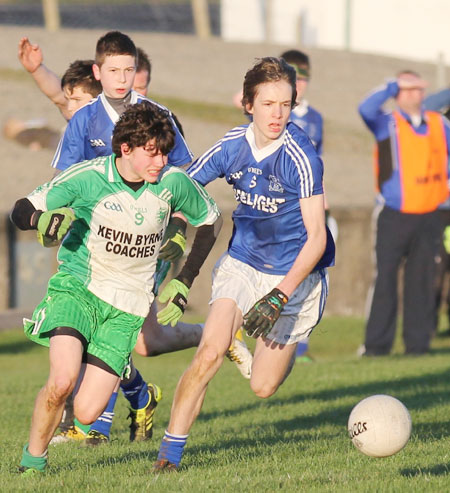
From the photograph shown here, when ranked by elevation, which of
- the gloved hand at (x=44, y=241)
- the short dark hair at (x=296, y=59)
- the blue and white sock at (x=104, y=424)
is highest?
the short dark hair at (x=296, y=59)

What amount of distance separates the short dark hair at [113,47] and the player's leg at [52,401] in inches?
85.0

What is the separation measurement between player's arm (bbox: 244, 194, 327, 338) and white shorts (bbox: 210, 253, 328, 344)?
42 cm

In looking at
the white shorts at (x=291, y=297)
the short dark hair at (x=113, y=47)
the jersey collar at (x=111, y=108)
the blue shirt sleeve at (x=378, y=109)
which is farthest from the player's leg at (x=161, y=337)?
the blue shirt sleeve at (x=378, y=109)

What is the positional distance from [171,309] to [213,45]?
85.3ft

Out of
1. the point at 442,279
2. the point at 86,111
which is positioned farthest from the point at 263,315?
the point at 442,279

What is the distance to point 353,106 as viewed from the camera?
28016 mm

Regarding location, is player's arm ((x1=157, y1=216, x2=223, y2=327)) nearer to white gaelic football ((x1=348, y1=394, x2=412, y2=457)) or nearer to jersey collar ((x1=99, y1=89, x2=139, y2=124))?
jersey collar ((x1=99, y1=89, x2=139, y2=124))

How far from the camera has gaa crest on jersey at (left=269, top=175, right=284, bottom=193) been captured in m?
7.12

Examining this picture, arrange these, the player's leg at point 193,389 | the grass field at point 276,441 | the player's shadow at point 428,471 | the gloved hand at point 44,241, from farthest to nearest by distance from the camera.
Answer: the player's leg at point 193,389, the gloved hand at point 44,241, the player's shadow at point 428,471, the grass field at point 276,441

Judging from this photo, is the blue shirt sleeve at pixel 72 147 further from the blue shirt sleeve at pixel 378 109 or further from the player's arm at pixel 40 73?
the blue shirt sleeve at pixel 378 109

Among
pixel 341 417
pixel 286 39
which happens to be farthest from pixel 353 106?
pixel 341 417

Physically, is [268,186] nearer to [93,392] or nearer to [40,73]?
[93,392]

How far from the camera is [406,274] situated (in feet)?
44.5

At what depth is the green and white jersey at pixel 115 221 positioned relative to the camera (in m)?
6.73
